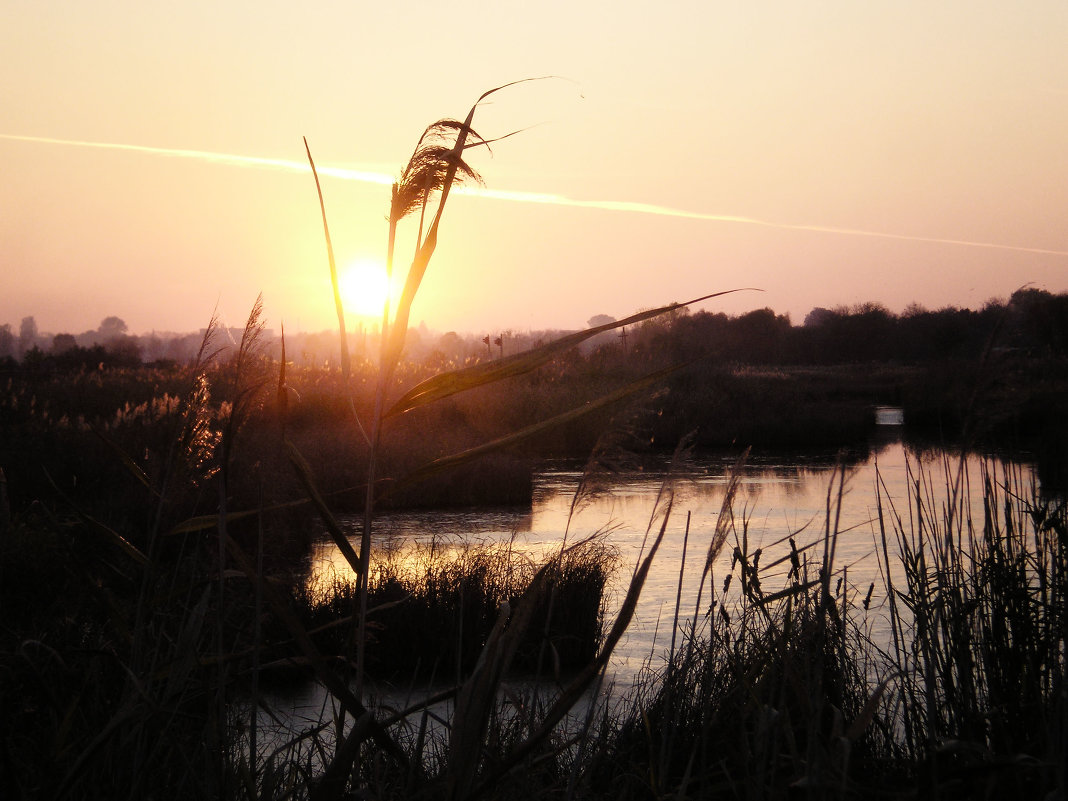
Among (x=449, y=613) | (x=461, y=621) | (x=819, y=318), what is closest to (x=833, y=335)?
(x=819, y=318)

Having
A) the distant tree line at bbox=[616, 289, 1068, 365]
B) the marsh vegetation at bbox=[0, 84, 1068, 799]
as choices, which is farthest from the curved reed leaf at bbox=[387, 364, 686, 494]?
the distant tree line at bbox=[616, 289, 1068, 365]

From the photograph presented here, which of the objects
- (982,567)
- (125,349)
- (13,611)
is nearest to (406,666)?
(13,611)

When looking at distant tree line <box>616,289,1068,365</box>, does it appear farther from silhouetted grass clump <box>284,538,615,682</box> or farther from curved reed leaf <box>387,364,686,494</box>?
curved reed leaf <box>387,364,686,494</box>

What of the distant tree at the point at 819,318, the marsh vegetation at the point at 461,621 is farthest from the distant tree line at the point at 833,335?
the marsh vegetation at the point at 461,621

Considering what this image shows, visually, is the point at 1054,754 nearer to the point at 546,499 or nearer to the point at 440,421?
the point at 546,499

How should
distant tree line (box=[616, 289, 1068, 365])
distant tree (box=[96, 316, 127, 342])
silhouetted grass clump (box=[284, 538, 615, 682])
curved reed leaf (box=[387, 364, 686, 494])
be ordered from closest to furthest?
1. curved reed leaf (box=[387, 364, 686, 494])
2. silhouetted grass clump (box=[284, 538, 615, 682])
3. distant tree line (box=[616, 289, 1068, 365])
4. distant tree (box=[96, 316, 127, 342])

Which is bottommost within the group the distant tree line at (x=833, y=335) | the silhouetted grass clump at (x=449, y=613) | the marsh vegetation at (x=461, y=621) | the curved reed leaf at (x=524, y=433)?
the silhouetted grass clump at (x=449, y=613)

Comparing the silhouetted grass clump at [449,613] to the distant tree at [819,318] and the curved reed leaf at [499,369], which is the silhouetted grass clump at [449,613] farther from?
the distant tree at [819,318]

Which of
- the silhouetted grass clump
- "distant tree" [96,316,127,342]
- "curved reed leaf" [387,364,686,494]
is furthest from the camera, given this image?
"distant tree" [96,316,127,342]

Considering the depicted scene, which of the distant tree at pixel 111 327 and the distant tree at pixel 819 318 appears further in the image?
the distant tree at pixel 111 327

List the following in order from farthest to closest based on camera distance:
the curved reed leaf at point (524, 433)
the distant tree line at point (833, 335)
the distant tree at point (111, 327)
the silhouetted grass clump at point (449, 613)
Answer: the distant tree at point (111, 327) < the distant tree line at point (833, 335) < the silhouetted grass clump at point (449, 613) < the curved reed leaf at point (524, 433)

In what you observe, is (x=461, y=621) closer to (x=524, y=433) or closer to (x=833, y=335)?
(x=524, y=433)

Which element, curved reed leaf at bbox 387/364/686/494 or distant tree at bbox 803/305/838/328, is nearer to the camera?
curved reed leaf at bbox 387/364/686/494

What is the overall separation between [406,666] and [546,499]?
736 cm
